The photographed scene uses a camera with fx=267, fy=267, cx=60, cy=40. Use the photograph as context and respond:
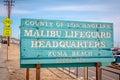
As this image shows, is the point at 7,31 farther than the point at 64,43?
Yes

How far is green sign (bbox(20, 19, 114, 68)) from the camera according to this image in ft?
Answer: 31.6

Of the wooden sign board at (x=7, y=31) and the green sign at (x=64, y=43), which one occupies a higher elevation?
the wooden sign board at (x=7, y=31)

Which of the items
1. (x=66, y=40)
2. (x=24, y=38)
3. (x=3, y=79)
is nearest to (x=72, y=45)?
(x=66, y=40)


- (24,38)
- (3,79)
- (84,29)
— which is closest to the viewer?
(24,38)

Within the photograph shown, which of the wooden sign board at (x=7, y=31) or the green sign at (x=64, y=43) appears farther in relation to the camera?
the wooden sign board at (x=7, y=31)

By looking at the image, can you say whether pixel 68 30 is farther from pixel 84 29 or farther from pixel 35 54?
pixel 35 54

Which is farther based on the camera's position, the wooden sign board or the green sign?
the wooden sign board

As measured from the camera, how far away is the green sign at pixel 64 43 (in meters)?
9.63

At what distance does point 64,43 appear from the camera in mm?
10078

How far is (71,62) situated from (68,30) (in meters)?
1.22

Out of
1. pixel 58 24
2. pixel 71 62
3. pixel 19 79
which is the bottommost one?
pixel 19 79

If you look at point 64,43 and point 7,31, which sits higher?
point 7,31

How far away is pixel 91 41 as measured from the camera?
10.4 meters

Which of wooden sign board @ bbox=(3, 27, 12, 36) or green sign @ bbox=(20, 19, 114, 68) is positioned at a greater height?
wooden sign board @ bbox=(3, 27, 12, 36)
